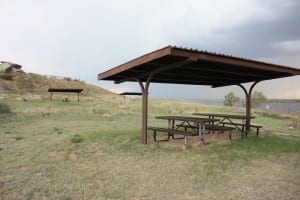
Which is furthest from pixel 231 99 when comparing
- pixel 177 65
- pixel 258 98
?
pixel 177 65

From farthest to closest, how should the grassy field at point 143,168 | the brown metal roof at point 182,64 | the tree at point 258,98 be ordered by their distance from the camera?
the tree at point 258,98, the brown metal roof at point 182,64, the grassy field at point 143,168

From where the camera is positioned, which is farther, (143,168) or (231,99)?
(231,99)

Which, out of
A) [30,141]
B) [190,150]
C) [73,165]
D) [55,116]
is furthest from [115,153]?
[55,116]

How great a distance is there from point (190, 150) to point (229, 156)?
96 centimetres

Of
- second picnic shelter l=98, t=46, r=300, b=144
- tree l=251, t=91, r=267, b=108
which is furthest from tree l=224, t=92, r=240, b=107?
second picnic shelter l=98, t=46, r=300, b=144

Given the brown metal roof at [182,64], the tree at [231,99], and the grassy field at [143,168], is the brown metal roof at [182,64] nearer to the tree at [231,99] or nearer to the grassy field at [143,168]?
the grassy field at [143,168]

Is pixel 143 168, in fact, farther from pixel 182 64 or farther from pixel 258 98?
pixel 258 98

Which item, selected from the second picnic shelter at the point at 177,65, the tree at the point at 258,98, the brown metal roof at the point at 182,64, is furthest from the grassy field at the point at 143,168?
the tree at the point at 258,98

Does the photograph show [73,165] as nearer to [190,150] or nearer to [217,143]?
[190,150]

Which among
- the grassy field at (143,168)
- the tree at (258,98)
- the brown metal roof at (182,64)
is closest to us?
the grassy field at (143,168)

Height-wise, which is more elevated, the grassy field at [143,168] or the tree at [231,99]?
the tree at [231,99]

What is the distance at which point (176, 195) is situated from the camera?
3908mm

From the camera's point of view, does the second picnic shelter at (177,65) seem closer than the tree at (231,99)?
Yes

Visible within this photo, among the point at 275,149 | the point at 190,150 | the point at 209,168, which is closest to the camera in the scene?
the point at 209,168
